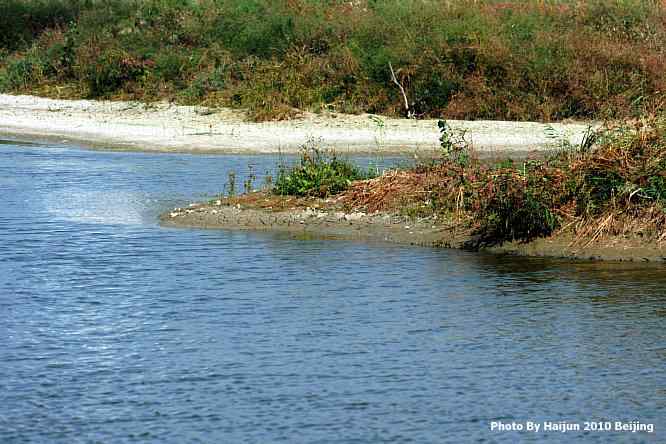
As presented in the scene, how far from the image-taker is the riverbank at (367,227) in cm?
1354

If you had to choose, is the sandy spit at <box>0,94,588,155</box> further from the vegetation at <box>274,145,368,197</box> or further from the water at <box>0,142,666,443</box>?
the water at <box>0,142,666,443</box>

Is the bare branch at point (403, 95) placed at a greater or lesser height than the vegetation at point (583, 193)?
greater

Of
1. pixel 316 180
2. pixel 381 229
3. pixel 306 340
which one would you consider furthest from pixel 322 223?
pixel 306 340

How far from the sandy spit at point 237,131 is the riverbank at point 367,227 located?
24.0 ft

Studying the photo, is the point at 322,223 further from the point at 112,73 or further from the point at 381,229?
the point at 112,73

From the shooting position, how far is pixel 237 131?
2652 cm

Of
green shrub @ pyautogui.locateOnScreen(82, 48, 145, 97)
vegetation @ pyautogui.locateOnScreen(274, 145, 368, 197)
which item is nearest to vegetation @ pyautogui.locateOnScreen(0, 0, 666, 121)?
green shrub @ pyautogui.locateOnScreen(82, 48, 145, 97)

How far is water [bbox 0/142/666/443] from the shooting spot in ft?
27.0

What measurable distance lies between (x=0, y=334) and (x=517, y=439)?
4517 millimetres

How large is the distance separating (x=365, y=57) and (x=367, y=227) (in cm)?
1463

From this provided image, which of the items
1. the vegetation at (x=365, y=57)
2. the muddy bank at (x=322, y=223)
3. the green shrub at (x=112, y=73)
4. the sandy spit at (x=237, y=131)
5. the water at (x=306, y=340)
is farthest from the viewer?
the green shrub at (x=112, y=73)

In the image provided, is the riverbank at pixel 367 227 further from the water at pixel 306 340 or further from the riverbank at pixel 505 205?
the water at pixel 306 340

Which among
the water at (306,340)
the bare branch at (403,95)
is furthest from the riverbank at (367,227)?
the bare branch at (403,95)

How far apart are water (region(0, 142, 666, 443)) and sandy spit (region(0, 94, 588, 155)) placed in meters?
9.88
